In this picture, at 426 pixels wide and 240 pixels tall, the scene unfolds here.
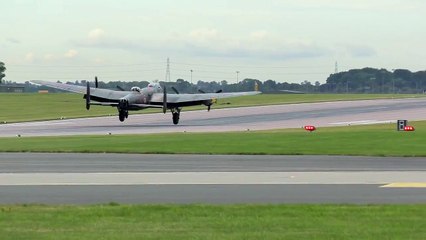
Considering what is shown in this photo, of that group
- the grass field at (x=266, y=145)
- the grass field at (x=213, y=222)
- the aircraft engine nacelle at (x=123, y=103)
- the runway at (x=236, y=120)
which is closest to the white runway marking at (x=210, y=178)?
the grass field at (x=213, y=222)

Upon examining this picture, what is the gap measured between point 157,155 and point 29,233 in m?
19.8

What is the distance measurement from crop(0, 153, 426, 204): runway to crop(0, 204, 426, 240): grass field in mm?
1765

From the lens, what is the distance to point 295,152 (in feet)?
110

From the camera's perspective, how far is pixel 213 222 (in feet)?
46.8

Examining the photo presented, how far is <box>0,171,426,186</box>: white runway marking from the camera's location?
22281 millimetres

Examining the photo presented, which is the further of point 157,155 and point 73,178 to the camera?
point 157,155

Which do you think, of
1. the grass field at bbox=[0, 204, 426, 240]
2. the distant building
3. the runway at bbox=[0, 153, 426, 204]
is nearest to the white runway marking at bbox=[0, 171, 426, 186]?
the runway at bbox=[0, 153, 426, 204]

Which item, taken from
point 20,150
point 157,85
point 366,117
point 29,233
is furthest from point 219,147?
point 366,117

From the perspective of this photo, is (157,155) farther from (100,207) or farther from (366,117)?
(366,117)

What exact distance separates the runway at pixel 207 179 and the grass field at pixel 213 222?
5.79 feet

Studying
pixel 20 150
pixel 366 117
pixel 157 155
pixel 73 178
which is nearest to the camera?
pixel 73 178

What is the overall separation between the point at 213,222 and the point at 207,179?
29.0ft

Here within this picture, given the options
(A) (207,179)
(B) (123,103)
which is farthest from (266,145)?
(B) (123,103)

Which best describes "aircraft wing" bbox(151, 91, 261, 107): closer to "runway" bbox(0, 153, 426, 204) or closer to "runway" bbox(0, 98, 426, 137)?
"runway" bbox(0, 98, 426, 137)
